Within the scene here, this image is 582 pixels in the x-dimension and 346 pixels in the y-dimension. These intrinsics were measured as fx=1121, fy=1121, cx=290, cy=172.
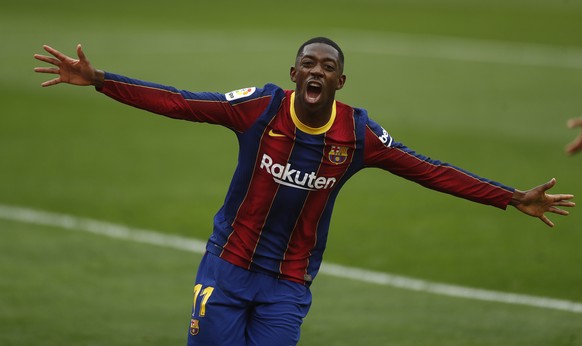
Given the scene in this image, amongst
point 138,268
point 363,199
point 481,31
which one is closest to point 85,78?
point 138,268

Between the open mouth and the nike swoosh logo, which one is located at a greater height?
the open mouth

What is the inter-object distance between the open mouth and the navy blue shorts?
1.33 meters

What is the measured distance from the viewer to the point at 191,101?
7.82 m

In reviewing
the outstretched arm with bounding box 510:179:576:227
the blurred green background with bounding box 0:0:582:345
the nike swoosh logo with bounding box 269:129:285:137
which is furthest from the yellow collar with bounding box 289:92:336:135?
the blurred green background with bounding box 0:0:582:345

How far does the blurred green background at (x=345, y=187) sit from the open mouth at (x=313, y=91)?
148 inches

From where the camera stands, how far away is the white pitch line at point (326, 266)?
481 inches

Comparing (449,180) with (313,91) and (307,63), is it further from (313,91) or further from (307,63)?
(307,63)

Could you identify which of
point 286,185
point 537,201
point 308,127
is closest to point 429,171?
point 537,201

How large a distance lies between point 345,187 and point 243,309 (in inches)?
349

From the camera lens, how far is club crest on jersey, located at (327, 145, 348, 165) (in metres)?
7.92

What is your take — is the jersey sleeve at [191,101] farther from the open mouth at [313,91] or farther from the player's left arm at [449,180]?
the player's left arm at [449,180]

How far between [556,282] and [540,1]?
1025 inches

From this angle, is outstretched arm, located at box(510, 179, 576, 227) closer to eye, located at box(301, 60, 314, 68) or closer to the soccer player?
the soccer player

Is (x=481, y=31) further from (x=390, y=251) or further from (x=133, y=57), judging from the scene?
(x=390, y=251)
